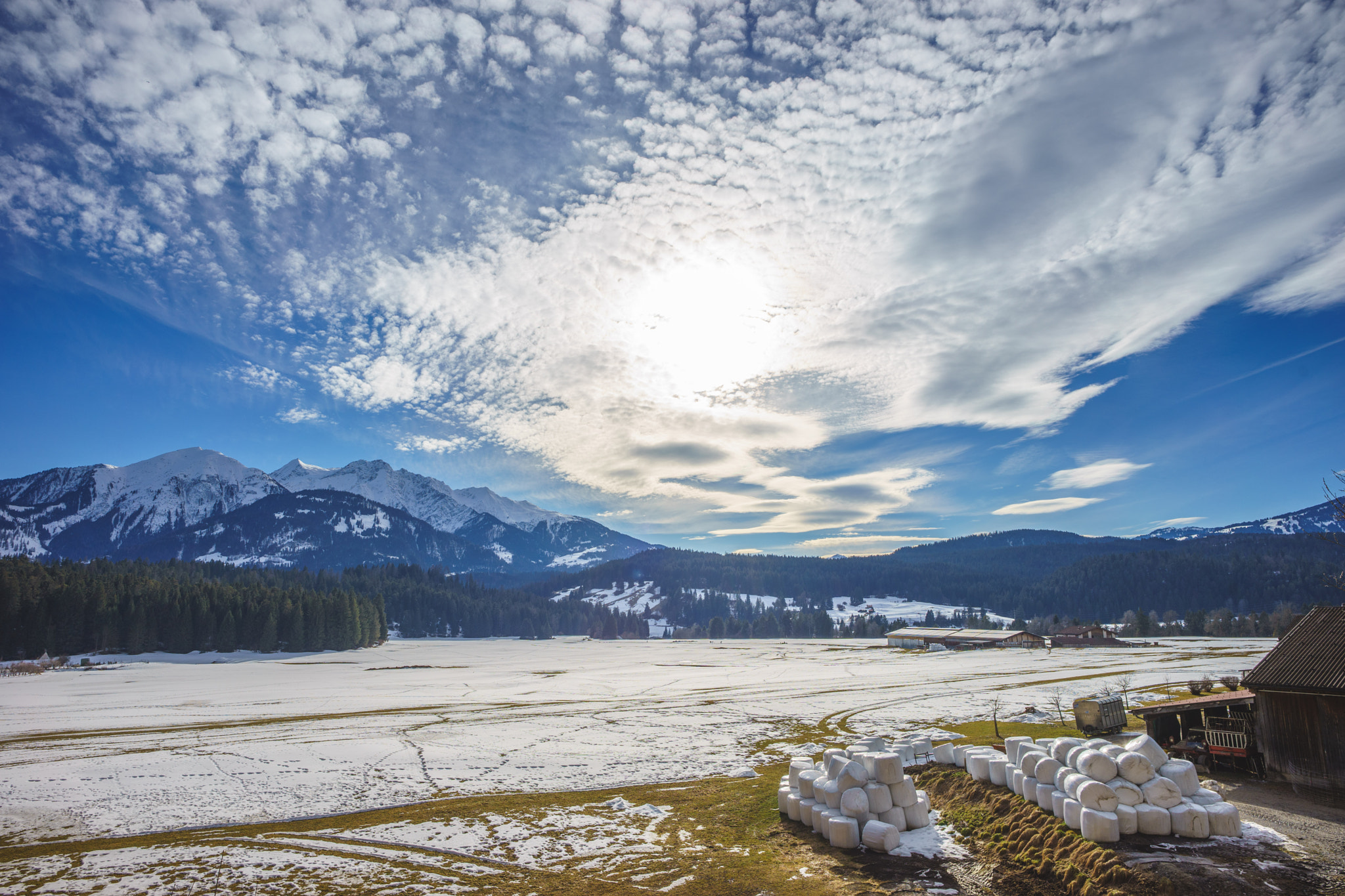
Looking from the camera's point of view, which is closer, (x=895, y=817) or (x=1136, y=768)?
(x=1136, y=768)

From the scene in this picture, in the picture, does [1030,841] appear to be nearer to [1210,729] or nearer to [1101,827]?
[1101,827]

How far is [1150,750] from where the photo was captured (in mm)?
16578

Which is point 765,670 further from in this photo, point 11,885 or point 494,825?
point 11,885

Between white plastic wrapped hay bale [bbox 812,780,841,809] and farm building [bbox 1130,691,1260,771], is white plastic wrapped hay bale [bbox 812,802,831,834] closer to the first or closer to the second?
white plastic wrapped hay bale [bbox 812,780,841,809]

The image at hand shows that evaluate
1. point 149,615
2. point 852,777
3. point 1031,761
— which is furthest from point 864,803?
point 149,615

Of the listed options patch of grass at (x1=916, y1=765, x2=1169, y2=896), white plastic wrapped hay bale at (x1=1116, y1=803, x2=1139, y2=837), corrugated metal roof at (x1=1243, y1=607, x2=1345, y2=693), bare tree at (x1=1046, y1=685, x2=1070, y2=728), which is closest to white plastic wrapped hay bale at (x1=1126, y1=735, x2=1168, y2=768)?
white plastic wrapped hay bale at (x1=1116, y1=803, x2=1139, y2=837)

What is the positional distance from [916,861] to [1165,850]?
→ 5.68 meters

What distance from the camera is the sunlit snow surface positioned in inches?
947

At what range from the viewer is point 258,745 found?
32.4 metres

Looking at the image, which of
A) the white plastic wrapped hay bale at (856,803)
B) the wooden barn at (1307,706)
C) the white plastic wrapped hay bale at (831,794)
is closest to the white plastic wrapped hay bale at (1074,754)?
the white plastic wrapped hay bale at (856,803)

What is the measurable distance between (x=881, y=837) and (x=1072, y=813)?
4942mm

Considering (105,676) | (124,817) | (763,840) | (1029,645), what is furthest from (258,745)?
(1029,645)

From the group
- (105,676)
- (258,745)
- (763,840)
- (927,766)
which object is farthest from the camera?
(105,676)

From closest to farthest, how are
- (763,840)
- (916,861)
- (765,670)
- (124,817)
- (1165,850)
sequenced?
(1165,850) < (916,861) < (763,840) < (124,817) < (765,670)
